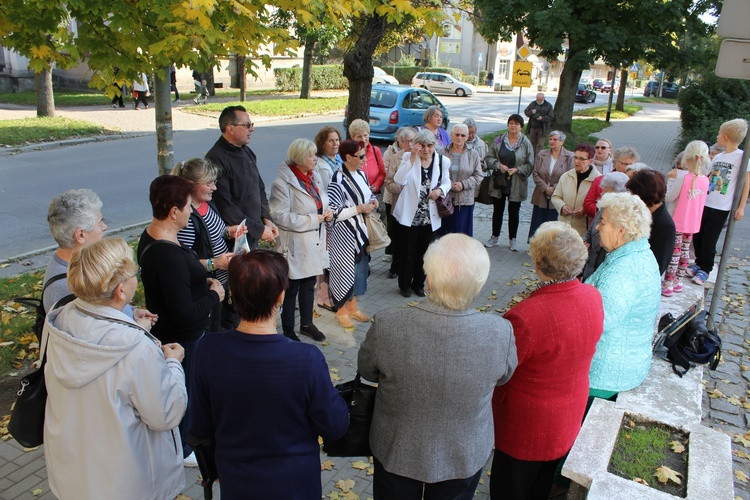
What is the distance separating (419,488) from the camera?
2.52 meters

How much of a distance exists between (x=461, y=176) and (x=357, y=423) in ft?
16.9

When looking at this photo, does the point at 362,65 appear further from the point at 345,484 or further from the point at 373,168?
the point at 345,484

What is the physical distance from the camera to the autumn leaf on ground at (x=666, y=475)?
9.13 ft

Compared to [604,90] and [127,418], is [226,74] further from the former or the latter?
[604,90]

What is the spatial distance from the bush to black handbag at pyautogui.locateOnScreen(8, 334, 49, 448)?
650 inches

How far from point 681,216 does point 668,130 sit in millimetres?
24077

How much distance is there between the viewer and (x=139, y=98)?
2202 centimetres

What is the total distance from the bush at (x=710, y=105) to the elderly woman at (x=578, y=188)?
10647 mm

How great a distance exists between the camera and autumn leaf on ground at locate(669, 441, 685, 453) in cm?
300

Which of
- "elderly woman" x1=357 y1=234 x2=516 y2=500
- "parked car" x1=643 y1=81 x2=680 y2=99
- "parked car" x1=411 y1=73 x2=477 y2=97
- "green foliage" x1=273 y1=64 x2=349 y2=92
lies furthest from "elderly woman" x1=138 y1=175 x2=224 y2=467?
"parked car" x1=643 y1=81 x2=680 y2=99

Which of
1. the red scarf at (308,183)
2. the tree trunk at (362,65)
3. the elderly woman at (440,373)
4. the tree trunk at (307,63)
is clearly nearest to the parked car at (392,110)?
the tree trunk at (307,63)

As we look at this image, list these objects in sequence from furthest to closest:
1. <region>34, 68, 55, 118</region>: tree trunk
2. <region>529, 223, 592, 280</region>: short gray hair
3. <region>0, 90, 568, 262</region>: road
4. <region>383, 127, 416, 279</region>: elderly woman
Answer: <region>34, 68, 55, 118</region>: tree trunk
<region>0, 90, 568, 262</region>: road
<region>383, 127, 416, 279</region>: elderly woman
<region>529, 223, 592, 280</region>: short gray hair

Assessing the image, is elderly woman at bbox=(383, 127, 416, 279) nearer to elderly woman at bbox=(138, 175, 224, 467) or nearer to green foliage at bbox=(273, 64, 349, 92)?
elderly woman at bbox=(138, 175, 224, 467)

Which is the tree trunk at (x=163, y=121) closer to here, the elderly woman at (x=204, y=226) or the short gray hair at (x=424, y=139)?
the elderly woman at (x=204, y=226)
